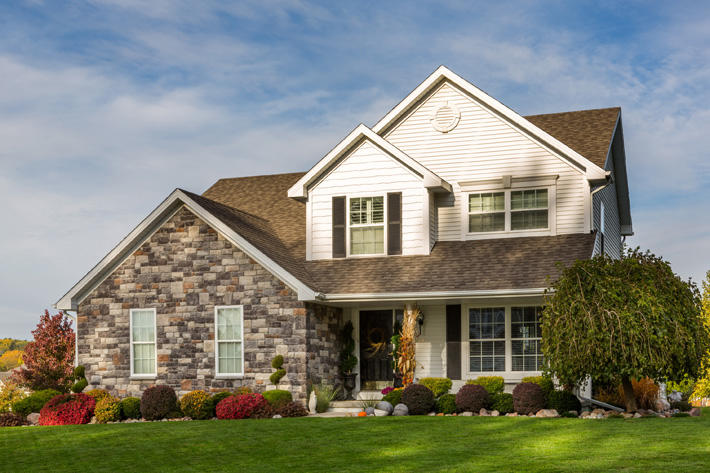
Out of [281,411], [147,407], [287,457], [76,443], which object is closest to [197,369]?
[147,407]

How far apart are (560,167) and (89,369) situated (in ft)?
41.7

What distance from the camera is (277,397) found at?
59.2 ft

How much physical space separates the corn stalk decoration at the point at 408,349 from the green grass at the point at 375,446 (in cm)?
313

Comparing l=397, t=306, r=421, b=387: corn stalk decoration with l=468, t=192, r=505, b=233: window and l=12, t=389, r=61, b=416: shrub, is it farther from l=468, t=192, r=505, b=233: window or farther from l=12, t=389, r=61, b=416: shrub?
l=12, t=389, r=61, b=416: shrub

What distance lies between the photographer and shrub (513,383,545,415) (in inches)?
659

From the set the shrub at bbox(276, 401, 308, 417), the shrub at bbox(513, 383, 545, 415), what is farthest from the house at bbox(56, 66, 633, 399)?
the shrub at bbox(513, 383, 545, 415)

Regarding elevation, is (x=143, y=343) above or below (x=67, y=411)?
above

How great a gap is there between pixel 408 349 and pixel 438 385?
4.03 ft

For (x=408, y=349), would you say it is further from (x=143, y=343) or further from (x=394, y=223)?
(x=143, y=343)

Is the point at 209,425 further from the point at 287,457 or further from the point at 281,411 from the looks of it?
the point at 287,457

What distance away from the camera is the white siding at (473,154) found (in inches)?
796

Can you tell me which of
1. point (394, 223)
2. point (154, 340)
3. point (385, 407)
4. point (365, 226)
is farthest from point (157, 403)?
point (394, 223)

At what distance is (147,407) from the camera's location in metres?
18.6

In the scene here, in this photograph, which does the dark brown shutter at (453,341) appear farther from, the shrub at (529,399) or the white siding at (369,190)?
the shrub at (529,399)
